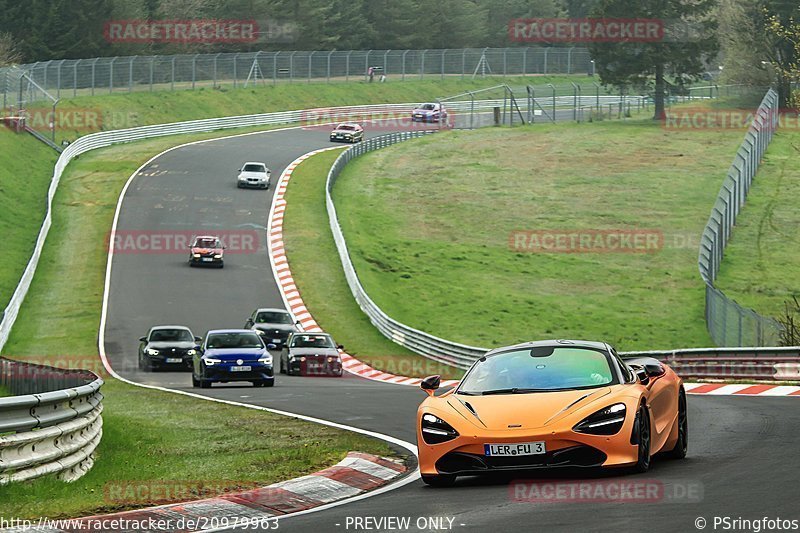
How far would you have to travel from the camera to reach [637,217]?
6200 cm

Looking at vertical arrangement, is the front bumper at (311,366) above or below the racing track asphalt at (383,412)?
below

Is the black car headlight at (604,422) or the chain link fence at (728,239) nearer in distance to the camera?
the black car headlight at (604,422)

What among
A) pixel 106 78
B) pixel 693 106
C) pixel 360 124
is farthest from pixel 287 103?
pixel 693 106

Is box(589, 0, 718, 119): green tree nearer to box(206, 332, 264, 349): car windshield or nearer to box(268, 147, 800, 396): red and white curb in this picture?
box(268, 147, 800, 396): red and white curb

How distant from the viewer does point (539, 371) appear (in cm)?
1224

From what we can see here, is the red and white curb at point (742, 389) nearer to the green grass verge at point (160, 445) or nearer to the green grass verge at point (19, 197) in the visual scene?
the green grass verge at point (160, 445)

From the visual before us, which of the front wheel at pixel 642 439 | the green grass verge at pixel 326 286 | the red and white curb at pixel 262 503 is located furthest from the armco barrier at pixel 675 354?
the front wheel at pixel 642 439

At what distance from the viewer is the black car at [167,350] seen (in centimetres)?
3378

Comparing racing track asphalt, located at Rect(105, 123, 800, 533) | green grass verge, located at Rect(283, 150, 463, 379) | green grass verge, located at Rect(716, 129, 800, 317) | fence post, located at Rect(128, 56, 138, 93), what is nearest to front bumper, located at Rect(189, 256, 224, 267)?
racing track asphalt, located at Rect(105, 123, 800, 533)

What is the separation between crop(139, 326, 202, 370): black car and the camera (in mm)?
33781

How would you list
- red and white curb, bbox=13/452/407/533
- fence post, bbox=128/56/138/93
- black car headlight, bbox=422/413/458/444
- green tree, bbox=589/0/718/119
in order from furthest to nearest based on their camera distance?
green tree, bbox=589/0/718/119 < fence post, bbox=128/56/138/93 < black car headlight, bbox=422/413/458/444 < red and white curb, bbox=13/452/407/533

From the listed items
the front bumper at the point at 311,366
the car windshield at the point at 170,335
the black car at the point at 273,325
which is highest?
the car windshield at the point at 170,335

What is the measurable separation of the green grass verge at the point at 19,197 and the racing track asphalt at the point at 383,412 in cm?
352

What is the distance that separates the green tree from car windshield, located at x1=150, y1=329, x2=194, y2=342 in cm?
6446
